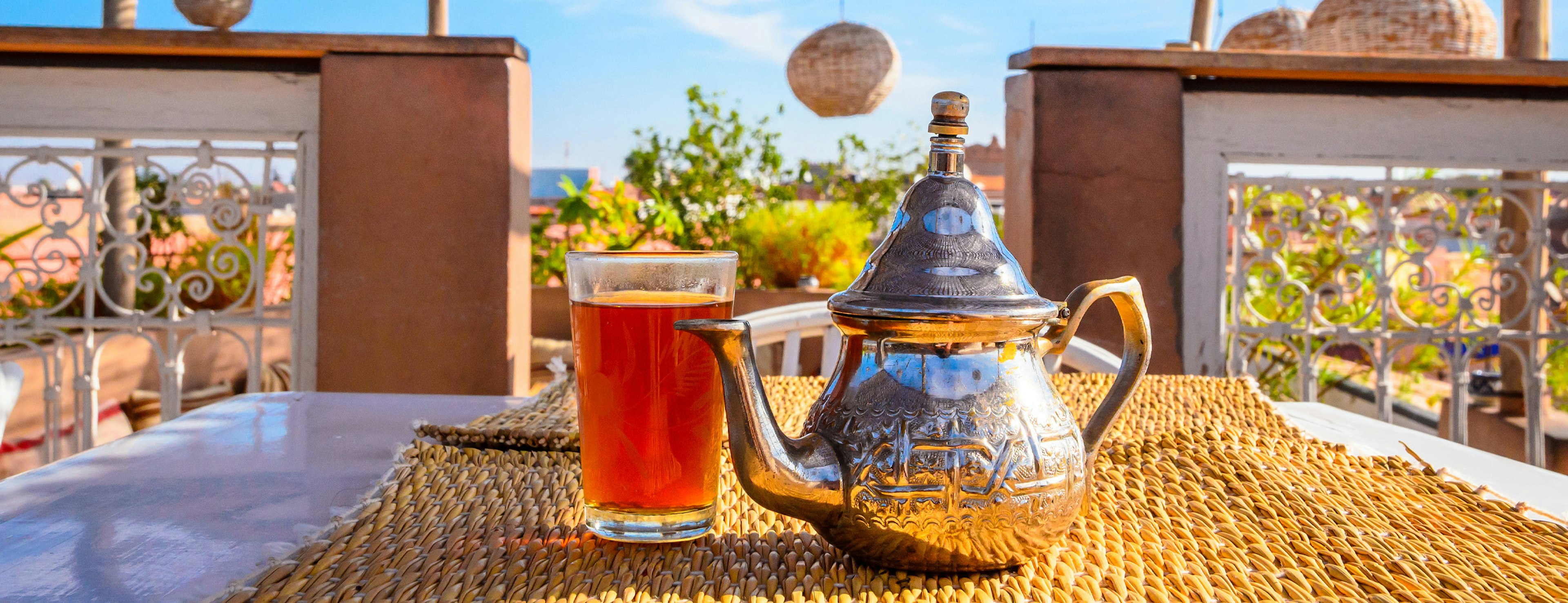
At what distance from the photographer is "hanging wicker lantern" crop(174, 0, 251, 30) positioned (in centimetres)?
240

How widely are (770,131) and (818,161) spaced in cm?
82

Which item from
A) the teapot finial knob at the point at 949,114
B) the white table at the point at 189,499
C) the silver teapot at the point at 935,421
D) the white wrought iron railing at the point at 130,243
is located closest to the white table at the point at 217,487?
the white table at the point at 189,499

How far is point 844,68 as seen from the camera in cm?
630

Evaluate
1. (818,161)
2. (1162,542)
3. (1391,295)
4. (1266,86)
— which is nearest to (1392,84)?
(1266,86)

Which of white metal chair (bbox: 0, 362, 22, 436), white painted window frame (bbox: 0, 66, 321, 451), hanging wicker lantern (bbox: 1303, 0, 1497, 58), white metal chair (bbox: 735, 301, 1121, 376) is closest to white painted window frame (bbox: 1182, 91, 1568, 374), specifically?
hanging wicker lantern (bbox: 1303, 0, 1497, 58)

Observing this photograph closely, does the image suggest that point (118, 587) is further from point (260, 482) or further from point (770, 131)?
point (770, 131)


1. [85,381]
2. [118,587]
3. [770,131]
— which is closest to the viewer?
[118,587]

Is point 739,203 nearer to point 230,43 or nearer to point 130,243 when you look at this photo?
point 230,43

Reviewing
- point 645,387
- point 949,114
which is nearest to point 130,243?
point 645,387

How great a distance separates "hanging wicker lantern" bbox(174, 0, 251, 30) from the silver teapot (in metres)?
2.39

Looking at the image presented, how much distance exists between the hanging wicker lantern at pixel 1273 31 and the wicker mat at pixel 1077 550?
4.37 m

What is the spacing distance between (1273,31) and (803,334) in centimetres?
419

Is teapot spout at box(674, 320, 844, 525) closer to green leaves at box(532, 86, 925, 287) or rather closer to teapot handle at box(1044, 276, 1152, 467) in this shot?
teapot handle at box(1044, 276, 1152, 467)

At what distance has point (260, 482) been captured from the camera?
0.81m
